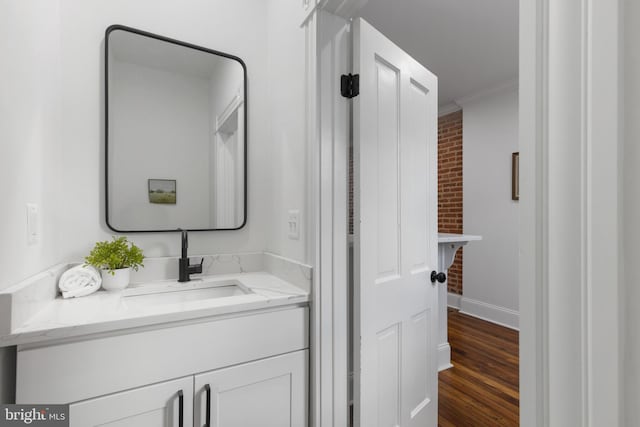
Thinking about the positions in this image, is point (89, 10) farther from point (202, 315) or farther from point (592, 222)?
point (592, 222)

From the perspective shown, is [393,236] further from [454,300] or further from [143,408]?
[454,300]

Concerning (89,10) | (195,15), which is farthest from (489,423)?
(89,10)

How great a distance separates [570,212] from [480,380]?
89.5 inches

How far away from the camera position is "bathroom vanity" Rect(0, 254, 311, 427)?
88 cm

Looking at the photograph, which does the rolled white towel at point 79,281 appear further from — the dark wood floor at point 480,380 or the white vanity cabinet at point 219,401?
the dark wood floor at point 480,380

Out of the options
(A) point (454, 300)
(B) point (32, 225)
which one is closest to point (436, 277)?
(B) point (32, 225)

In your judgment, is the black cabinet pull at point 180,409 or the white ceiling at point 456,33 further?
the white ceiling at point 456,33

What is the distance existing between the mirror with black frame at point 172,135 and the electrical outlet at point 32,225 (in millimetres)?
340

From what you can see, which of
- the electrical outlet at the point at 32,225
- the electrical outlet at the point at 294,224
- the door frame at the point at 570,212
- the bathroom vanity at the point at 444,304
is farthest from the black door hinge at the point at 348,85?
the bathroom vanity at the point at 444,304

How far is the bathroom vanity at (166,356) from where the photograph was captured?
2.90 ft

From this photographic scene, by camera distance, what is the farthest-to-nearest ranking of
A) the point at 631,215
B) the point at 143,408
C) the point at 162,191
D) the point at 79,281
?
1. the point at 162,191
2. the point at 79,281
3. the point at 143,408
4. the point at 631,215

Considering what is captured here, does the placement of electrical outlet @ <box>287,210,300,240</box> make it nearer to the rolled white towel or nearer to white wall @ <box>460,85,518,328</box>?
the rolled white towel

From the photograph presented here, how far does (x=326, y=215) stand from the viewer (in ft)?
4.15

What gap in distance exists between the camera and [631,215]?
1.41 ft
